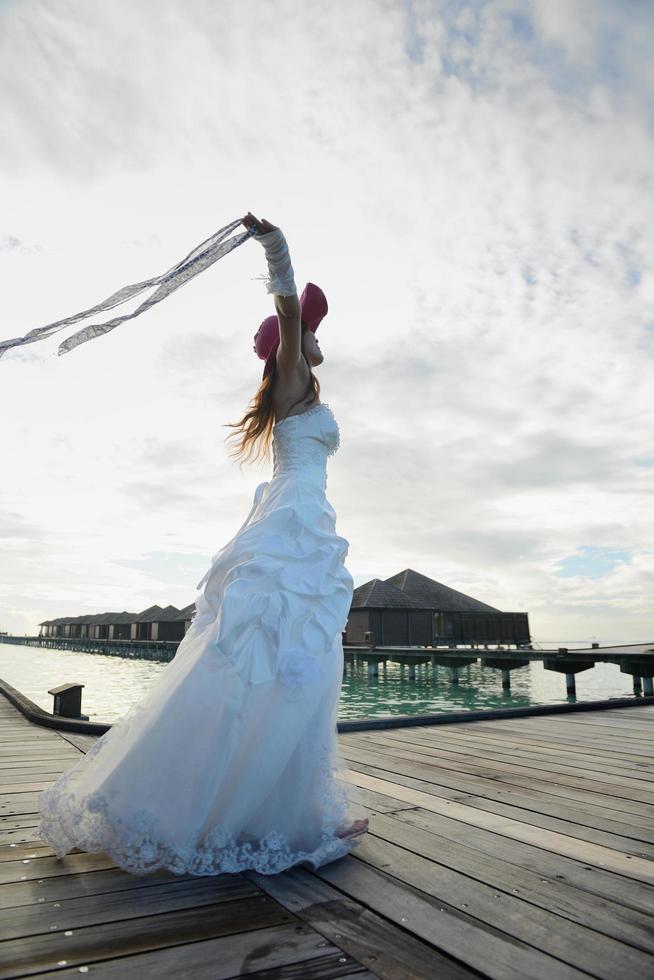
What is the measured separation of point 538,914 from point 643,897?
361 millimetres

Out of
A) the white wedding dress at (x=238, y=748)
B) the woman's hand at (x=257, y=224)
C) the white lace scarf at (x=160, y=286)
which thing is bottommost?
the white wedding dress at (x=238, y=748)

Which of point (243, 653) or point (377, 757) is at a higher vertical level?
point (243, 653)

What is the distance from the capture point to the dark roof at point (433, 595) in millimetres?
33219

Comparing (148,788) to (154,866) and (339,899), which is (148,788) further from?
(339,899)

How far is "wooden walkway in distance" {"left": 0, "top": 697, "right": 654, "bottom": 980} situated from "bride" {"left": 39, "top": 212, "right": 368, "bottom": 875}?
99mm

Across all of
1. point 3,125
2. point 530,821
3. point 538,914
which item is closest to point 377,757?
point 530,821

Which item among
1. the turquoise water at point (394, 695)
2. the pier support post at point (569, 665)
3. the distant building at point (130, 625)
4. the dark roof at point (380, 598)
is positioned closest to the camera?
the turquoise water at point (394, 695)

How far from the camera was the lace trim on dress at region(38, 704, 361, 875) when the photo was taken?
1829mm

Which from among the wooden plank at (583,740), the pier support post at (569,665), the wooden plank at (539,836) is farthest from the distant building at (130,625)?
the wooden plank at (539,836)

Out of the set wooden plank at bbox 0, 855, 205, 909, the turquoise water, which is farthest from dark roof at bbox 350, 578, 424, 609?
wooden plank at bbox 0, 855, 205, 909

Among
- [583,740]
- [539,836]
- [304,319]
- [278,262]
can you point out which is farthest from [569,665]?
[278,262]

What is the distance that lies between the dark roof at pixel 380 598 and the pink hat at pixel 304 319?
28.6m

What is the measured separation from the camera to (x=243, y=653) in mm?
2041

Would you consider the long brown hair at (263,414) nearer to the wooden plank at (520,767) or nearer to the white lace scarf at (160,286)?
the white lace scarf at (160,286)
